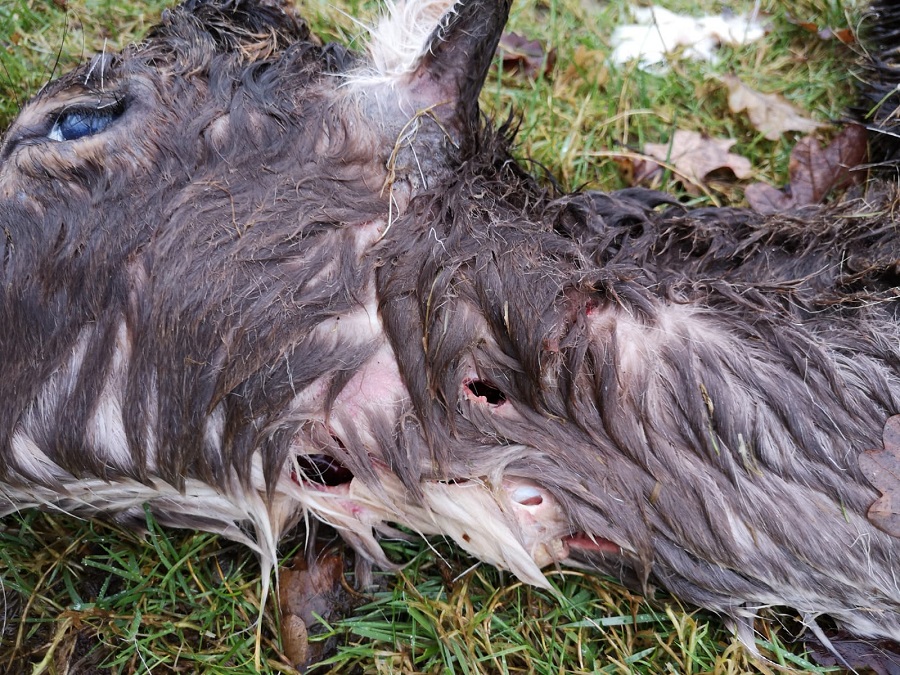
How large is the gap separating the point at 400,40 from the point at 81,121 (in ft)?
2.90

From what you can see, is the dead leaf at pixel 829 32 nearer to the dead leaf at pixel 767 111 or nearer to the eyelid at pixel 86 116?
the dead leaf at pixel 767 111

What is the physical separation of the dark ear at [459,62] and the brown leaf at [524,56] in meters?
1.16

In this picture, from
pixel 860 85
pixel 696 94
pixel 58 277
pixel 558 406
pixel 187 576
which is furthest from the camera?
pixel 696 94

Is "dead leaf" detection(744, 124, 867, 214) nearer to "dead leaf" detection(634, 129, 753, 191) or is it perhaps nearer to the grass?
"dead leaf" detection(634, 129, 753, 191)

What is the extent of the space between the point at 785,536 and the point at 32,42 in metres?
3.30

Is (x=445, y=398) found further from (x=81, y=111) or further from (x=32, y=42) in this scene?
(x=32, y=42)

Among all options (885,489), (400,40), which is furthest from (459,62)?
(885,489)

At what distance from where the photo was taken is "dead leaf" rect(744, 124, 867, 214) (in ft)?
9.24

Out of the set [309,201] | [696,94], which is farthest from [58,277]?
[696,94]

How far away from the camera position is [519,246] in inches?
77.2

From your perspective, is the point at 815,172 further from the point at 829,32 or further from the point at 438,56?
the point at 438,56

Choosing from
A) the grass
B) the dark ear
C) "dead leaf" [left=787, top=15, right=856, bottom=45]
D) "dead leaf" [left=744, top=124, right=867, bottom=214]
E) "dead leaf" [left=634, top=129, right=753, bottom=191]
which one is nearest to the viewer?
the dark ear

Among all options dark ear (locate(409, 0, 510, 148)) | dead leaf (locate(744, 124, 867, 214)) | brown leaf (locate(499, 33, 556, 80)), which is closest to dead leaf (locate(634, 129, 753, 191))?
dead leaf (locate(744, 124, 867, 214))

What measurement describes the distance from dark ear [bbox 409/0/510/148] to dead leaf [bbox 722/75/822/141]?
147cm
